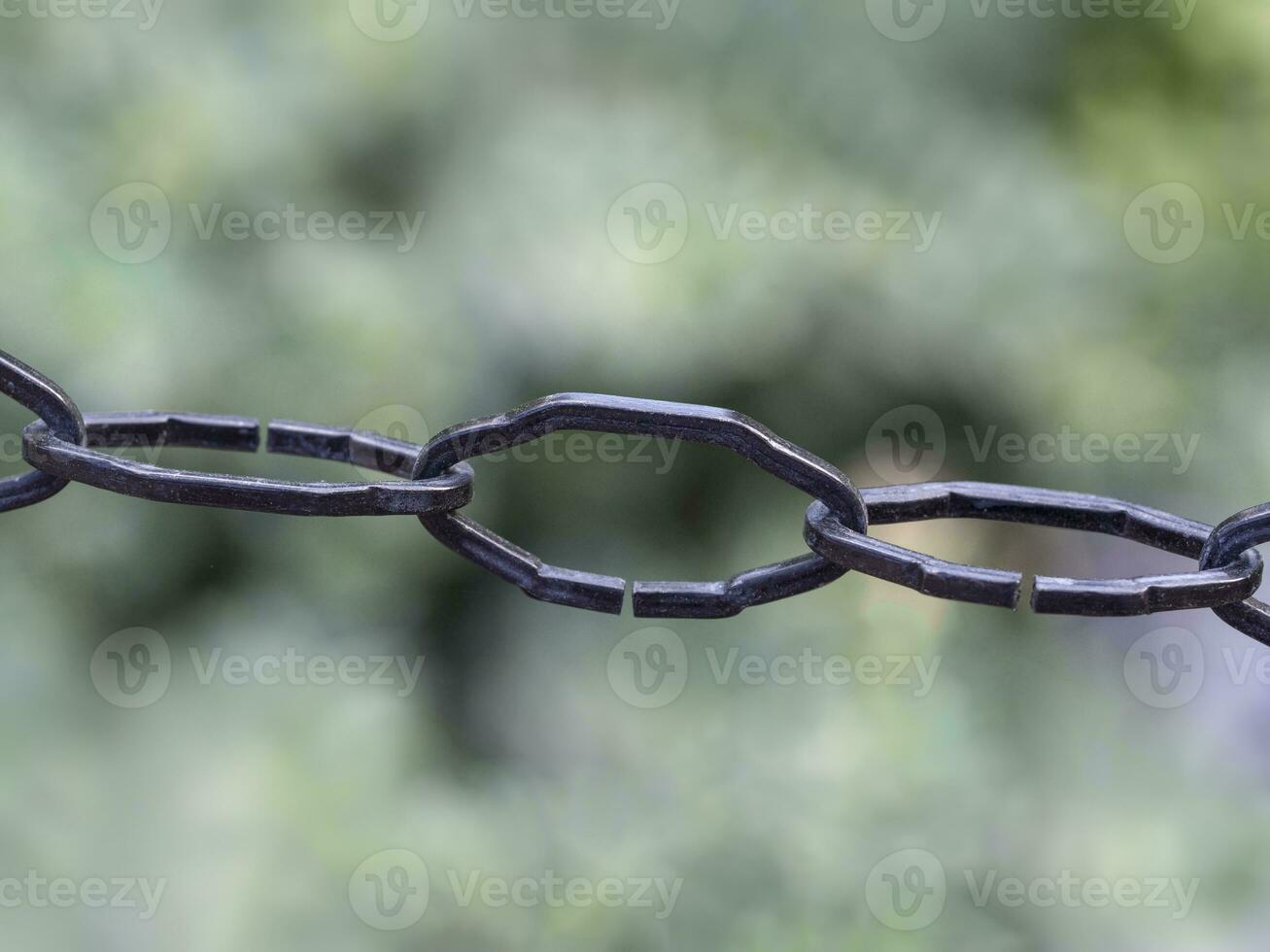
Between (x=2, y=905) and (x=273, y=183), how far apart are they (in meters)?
0.63

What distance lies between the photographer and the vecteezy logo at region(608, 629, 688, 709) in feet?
3.38

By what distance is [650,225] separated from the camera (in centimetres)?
95

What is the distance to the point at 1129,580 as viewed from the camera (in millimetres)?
396

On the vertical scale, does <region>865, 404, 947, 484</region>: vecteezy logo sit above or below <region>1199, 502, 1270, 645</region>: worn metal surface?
above

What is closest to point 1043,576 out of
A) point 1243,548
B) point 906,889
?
point 1243,548
